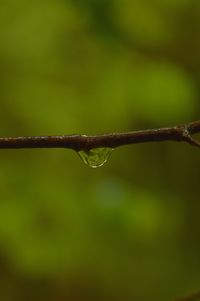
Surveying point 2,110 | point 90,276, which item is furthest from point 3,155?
point 90,276

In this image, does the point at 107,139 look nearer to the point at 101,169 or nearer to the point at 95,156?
the point at 95,156

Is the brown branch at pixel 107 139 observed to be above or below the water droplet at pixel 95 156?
above

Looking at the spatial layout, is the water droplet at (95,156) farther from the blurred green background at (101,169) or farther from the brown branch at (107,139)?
the blurred green background at (101,169)

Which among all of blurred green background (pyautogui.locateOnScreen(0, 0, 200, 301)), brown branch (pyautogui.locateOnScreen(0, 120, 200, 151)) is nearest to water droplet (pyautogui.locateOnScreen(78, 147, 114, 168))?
brown branch (pyautogui.locateOnScreen(0, 120, 200, 151))

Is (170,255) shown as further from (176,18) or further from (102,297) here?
(176,18)

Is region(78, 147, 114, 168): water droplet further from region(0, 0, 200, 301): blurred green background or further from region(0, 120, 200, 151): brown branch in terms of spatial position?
region(0, 0, 200, 301): blurred green background

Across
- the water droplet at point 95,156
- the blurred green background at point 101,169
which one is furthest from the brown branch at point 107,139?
the blurred green background at point 101,169

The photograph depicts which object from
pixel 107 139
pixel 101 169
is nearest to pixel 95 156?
pixel 107 139
